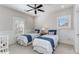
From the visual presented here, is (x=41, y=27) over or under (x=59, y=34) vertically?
over

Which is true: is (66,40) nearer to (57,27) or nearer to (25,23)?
(57,27)

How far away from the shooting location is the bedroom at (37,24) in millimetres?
1489

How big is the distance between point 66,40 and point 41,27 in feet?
2.12

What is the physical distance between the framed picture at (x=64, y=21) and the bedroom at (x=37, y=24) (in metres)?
0.03

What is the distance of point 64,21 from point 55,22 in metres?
0.19

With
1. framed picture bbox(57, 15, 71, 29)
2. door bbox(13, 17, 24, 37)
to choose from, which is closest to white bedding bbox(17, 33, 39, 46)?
door bbox(13, 17, 24, 37)

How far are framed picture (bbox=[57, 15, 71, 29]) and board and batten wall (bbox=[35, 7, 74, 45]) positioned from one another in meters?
0.07

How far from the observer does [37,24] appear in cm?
171

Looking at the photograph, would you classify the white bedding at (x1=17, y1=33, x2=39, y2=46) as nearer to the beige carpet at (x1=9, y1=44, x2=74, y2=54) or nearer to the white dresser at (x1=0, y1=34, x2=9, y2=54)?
the beige carpet at (x1=9, y1=44, x2=74, y2=54)

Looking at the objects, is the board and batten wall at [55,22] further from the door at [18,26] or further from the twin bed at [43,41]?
the door at [18,26]

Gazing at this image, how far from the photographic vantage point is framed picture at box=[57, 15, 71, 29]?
1.47 meters

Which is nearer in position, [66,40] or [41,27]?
[66,40]
